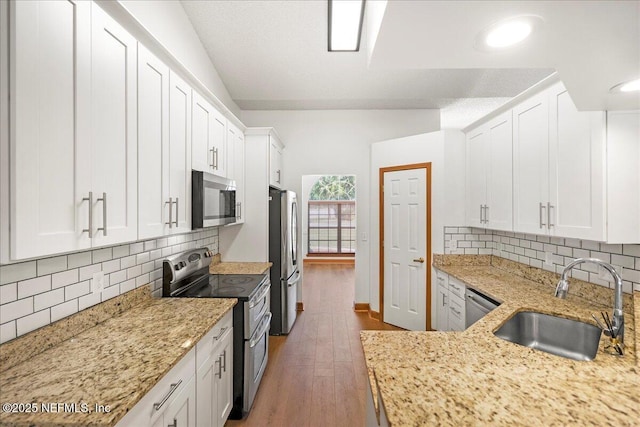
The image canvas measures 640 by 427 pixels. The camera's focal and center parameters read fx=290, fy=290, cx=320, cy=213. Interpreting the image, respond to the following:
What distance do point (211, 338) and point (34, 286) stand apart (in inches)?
34.1

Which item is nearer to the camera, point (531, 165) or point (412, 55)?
point (412, 55)

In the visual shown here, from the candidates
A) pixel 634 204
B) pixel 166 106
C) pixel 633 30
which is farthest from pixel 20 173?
pixel 634 204

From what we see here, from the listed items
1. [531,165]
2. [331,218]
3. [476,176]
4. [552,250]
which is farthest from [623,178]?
[331,218]

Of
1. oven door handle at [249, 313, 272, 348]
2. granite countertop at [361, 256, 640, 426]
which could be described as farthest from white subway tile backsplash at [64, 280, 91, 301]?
granite countertop at [361, 256, 640, 426]

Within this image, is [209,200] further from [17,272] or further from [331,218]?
[331,218]

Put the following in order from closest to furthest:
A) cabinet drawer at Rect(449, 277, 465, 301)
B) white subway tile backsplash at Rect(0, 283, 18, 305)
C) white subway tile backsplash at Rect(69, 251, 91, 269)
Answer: white subway tile backsplash at Rect(0, 283, 18, 305)
white subway tile backsplash at Rect(69, 251, 91, 269)
cabinet drawer at Rect(449, 277, 465, 301)

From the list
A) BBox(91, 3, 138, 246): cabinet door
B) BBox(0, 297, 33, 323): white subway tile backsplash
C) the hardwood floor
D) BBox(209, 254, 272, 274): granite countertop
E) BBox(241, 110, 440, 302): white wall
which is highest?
BBox(241, 110, 440, 302): white wall

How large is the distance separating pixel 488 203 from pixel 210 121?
282 centimetres

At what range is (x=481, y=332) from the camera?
4.97 ft

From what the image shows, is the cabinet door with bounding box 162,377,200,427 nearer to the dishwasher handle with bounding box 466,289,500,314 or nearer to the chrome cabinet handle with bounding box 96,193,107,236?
the chrome cabinet handle with bounding box 96,193,107,236

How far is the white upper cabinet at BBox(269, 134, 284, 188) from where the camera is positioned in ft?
12.0

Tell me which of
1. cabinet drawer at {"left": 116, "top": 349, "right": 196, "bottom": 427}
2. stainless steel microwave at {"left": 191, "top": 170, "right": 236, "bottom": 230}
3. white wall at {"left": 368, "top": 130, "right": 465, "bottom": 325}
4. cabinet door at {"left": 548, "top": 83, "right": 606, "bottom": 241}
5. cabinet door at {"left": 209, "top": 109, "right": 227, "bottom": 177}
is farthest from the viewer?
white wall at {"left": 368, "top": 130, "right": 465, "bottom": 325}

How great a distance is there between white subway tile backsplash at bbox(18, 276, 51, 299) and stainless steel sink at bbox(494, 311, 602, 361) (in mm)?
2432

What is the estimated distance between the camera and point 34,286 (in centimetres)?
125
